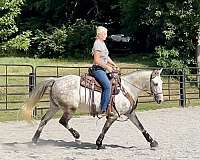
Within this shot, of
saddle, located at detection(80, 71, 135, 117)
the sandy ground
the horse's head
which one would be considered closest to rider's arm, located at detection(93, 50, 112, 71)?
saddle, located at detection(80, 71, 135, 117)

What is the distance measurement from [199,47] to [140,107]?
40.8 ft

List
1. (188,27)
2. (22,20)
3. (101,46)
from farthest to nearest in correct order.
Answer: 1. (22,20)
2. (188,27)
3. (101,46)

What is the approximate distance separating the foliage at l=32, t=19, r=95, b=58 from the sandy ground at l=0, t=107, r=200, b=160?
2475cm

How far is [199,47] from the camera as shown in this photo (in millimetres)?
30562

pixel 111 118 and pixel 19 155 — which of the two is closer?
pixel 19 155

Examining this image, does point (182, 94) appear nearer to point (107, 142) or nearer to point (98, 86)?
point (107, 142)

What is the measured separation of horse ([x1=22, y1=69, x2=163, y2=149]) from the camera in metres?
9.97

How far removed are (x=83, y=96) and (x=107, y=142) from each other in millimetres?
1418

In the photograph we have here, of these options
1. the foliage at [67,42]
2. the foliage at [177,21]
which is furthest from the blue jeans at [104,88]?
the foliage at [67,42]

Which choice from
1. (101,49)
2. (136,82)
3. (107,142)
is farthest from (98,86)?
(107,142)

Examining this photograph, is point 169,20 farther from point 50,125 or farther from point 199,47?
point 50,125

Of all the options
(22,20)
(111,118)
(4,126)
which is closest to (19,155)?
(111,118)

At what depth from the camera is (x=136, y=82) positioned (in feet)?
34.0

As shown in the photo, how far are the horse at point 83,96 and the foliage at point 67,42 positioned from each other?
96.4ft
